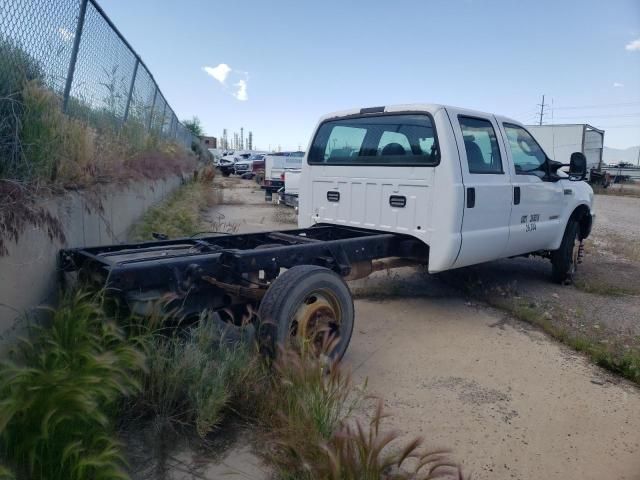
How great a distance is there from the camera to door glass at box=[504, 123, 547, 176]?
596cm

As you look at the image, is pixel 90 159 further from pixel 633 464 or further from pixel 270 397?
pixel 633 464

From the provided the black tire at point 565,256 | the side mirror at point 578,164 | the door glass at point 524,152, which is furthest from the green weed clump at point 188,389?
the black tire at point 565,256

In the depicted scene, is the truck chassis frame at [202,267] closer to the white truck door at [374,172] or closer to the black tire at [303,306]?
the black tire at [303,306]

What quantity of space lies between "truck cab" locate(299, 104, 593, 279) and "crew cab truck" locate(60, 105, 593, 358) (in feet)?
0.04

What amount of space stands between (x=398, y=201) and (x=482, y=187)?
0.85 m

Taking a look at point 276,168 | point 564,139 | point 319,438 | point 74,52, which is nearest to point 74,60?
point 74,52

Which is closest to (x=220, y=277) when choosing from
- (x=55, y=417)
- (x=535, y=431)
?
(x=55, y=417)

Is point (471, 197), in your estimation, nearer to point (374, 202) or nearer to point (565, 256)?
point (374, 202)

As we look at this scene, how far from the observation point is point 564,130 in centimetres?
2908

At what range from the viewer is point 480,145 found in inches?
217

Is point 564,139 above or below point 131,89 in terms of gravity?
above

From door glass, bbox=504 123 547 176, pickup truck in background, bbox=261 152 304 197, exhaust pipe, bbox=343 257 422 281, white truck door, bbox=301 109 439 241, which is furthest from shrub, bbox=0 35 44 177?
pickup truck in background, bbox=261 152 304 197

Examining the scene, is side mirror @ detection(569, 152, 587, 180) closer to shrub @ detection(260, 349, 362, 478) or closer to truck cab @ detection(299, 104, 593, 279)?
truck cab @ detection(299, 104, 593, 279)

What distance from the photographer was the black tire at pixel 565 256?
687 cm
